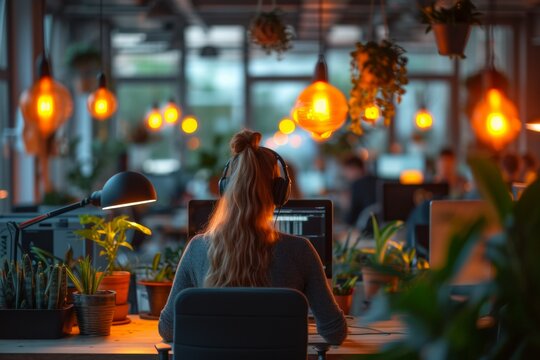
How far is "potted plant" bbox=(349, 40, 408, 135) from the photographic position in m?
4.52

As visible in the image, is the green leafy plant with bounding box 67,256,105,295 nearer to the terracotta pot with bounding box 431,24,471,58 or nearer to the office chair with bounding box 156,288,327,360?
the office chair with bounding box 156,288,327,360

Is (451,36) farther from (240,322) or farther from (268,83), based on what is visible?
(268,83)

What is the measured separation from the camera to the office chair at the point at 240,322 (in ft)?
8.07

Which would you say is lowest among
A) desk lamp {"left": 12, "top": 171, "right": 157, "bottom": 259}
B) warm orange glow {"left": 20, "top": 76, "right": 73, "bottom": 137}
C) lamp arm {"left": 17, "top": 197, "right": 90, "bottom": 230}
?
lamp arm {"left": 17, "top": 197, "right": 90, "bottom": 230}

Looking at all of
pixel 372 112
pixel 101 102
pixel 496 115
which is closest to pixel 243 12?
pixel 101 102

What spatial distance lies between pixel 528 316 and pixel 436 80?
483 inches

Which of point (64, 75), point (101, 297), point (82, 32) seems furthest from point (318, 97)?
point (82, 32)

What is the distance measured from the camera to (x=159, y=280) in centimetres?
366

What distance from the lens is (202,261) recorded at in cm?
292

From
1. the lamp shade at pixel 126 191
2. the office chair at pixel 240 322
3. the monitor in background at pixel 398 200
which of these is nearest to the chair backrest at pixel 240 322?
the office chair at pixel 240 322

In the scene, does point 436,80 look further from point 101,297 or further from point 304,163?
point 101,297

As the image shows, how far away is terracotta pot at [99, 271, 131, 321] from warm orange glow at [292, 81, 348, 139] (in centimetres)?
126

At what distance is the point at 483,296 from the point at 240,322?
3.51ft

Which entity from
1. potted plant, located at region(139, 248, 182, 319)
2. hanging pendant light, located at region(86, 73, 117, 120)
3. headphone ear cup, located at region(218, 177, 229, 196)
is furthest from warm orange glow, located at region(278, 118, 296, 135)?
headphone ear cup, located at region(218, 177, 229, 196)
